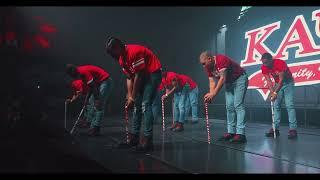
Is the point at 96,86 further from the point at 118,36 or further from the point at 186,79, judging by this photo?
the point at 118,36

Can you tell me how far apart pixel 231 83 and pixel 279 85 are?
0.99m

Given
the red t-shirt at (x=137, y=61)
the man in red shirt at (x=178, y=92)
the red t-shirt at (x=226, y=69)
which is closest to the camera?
the red t-shirt at (x=137, y=61)

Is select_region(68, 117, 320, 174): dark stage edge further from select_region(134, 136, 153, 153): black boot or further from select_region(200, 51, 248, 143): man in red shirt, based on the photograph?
select_region(200, 51, 248, 143): man in red shirt

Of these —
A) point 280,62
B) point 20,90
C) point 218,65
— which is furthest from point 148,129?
point 20,90

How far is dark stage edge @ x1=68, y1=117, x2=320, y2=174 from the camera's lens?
3.82 meters

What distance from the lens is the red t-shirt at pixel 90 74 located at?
6.78 m

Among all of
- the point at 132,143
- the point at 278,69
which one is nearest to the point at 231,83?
the point at 278,69

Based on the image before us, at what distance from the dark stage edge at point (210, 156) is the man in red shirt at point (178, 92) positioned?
68.9 inches

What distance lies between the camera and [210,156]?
15.1 ft

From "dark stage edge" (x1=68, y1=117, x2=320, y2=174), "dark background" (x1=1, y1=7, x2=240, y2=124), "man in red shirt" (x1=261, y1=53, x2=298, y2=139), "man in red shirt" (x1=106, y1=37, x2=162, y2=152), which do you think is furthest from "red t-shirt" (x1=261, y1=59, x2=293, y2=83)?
"dark background" (x1=1, y1=7, x2=240, y2=124)

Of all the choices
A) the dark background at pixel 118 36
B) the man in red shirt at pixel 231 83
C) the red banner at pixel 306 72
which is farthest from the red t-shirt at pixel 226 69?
the dark background at pixel 118 36

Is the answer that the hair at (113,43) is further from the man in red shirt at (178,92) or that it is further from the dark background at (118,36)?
the dark background at (118,36)
